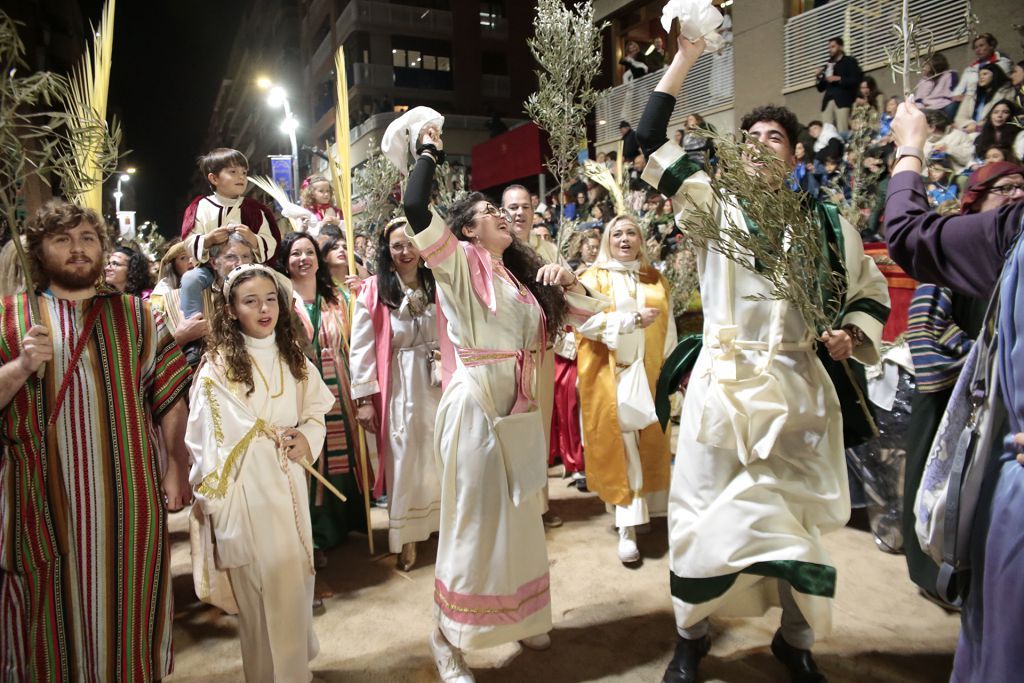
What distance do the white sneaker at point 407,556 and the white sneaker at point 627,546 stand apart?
1215mm

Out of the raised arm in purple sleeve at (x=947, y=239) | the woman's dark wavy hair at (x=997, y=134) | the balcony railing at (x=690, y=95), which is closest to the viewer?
the raised arm in purple sleeve at (x=947, y=239)

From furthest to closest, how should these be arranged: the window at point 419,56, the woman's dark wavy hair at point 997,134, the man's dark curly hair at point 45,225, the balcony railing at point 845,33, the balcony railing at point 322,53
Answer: the balcony railing at point 322,53, the window at point 419,56, the balcony railing at point 845,33, the woman's dark wavy hair at point 997,134, the man's dark curly hair at point 45,225

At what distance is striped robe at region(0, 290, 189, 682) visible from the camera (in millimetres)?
2236

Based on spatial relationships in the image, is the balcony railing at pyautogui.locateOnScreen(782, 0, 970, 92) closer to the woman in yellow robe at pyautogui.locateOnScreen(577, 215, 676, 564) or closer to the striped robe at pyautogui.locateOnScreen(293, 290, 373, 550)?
the woman in yellow robe at pyautogui.locateOnScreen(577, 215, 676, 564)

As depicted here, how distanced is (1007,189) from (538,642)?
108 inches

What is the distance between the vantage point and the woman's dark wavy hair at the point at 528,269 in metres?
3.07

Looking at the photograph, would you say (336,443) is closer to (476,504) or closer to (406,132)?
(476,504)

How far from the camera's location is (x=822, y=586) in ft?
7.77

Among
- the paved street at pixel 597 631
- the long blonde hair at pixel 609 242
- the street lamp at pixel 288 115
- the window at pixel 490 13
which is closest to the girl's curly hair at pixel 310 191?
the street lamp at pixel 288 115

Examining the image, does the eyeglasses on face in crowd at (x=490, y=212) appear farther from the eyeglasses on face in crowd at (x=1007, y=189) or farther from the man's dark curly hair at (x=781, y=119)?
the eyeglasses on face in crowd at (x=1007, y=189)

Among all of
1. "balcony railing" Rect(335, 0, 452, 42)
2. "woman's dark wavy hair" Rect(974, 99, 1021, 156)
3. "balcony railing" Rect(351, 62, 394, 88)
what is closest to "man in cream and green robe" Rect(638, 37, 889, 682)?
"woman's dark wavy hair" Rect(974, 99, 1021, 156)

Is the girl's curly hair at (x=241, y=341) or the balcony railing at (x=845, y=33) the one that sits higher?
the balcony railing at (x=845, y=33)

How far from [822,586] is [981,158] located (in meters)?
5.56

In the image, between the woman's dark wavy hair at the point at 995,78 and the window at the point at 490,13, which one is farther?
the window at the point at 490,13
